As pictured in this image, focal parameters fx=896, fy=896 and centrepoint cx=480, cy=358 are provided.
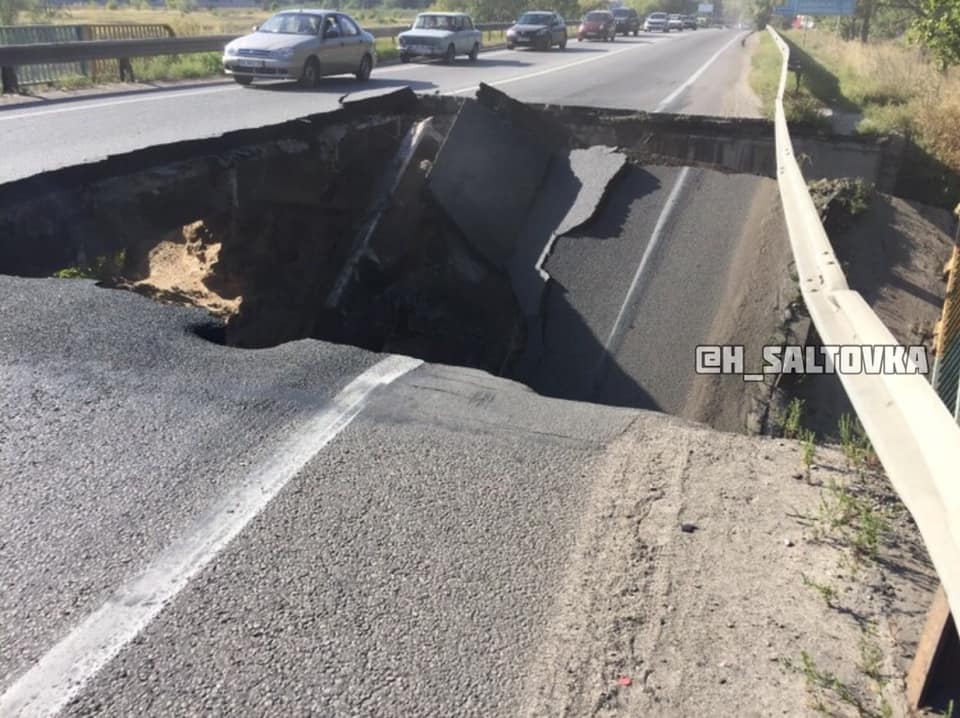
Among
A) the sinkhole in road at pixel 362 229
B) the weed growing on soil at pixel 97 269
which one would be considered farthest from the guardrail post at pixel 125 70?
the weed growing on soil at pixel 97 269

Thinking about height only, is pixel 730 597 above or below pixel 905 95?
below

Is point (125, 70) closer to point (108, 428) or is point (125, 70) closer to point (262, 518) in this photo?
point (108, 428)

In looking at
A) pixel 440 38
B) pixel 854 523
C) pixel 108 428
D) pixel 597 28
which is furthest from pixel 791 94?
pixel 597 28

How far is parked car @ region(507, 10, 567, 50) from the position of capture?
39.5 m

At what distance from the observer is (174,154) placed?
8.80 metres

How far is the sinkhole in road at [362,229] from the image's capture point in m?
8.02

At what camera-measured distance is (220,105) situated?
54.1ft

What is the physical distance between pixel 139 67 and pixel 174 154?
15.4 m

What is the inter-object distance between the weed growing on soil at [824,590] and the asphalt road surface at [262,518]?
0.86 m

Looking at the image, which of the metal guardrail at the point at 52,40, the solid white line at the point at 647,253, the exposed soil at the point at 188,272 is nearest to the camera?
the solid white line at the point at 647,253

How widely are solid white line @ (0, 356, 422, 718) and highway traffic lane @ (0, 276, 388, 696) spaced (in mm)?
60

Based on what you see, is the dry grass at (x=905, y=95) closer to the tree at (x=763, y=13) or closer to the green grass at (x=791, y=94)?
the green grass at (x=791, y=94)

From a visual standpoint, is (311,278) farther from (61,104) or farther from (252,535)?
(61,104)

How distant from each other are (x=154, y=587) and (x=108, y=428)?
1354mm
